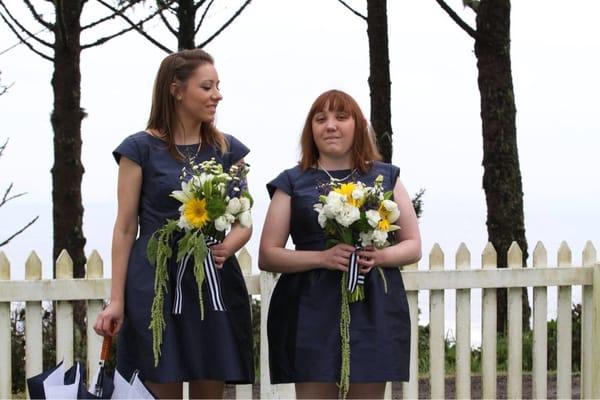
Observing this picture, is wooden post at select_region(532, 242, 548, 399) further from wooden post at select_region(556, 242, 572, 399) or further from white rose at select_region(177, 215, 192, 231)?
white rose at select_region(177, 215, 192, 231)

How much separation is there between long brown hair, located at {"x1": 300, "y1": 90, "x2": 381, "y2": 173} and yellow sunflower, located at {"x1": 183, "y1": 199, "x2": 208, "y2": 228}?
54cm

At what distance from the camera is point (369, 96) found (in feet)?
36.1

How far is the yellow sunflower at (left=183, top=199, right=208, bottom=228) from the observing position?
13.3ft

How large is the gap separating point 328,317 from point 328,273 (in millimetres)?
178

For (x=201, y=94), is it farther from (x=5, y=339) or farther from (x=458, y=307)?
(x=458, y=307)

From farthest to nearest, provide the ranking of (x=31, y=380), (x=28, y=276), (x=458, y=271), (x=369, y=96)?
1. (x=369, y=96)
2. (x=458, y=271)
3. (x=28, y=276)
4. (x=31, y=380)

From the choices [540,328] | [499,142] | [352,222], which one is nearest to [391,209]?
[352,222]

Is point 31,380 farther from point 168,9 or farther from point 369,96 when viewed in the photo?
point 369,96

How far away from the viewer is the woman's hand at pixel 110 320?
13.8 feet

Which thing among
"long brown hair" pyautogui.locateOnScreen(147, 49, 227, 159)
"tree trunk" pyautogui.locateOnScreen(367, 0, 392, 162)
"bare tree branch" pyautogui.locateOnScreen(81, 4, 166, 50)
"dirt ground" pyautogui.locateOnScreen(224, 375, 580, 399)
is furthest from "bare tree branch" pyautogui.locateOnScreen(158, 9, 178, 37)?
"long brown hair" pyautogui.locateOnScreen(147, 49, 227, 159)

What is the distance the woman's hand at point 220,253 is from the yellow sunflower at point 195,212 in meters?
0.14

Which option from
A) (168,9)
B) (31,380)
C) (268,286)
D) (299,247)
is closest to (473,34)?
(168,9)

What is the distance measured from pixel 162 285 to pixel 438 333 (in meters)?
2.85

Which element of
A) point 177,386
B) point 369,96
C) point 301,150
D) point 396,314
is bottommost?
point 177,386
